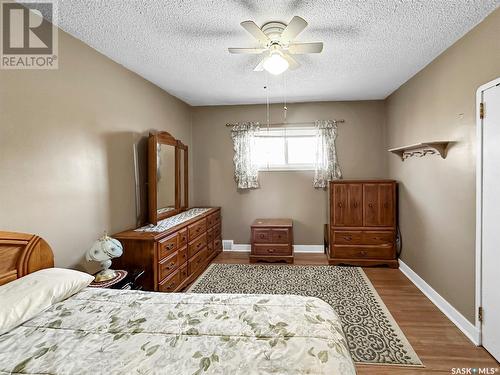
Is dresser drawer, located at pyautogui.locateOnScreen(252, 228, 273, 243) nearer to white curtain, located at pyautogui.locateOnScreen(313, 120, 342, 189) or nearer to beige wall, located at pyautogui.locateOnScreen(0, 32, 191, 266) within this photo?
white curtain, located at pyautogui.locateOnScreen(313, 120, 342, 189)

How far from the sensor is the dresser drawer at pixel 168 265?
8.80 ft

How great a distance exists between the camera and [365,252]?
3.91m

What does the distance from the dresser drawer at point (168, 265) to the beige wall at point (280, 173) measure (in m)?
1.88

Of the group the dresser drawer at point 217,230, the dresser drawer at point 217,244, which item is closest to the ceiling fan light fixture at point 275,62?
the dresser drawer at point 217,230

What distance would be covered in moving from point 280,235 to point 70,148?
2979 mm

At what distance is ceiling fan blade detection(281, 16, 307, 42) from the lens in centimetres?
177

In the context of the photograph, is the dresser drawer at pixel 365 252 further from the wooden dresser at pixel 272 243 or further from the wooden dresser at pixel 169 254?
the wooden dresser at pixel 169 254

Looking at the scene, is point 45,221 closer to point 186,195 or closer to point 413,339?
point 186,195

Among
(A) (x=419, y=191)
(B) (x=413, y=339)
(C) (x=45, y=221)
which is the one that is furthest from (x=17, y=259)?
(A) (x=419, y=191)

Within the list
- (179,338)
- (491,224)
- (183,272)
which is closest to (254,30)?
(179,338)

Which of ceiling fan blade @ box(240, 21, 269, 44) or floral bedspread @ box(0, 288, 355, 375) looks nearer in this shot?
floral bedspread @ box(0, 288, 355, 375)

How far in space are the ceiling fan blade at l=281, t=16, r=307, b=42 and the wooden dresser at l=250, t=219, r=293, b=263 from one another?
274cm

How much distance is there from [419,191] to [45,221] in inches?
152

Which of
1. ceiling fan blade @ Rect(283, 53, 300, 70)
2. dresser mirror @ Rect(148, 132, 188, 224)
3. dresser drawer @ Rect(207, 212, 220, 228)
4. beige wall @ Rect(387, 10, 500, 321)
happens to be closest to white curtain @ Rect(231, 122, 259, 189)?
dresser drawer @ Rect(207, 212, 220, 228)
